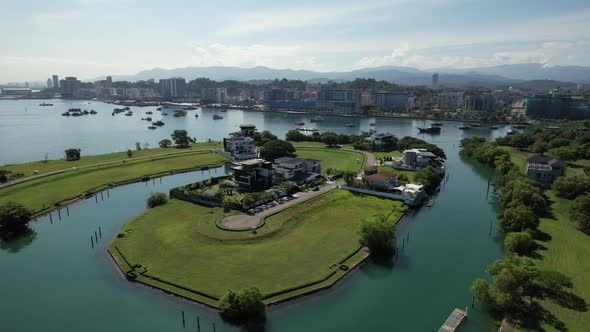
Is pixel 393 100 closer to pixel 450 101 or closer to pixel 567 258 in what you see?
pixel 450 101

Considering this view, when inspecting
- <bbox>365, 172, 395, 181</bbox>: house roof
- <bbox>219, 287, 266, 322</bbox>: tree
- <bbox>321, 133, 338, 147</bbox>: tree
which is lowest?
<bbox>219, 287, 266, 322</bbox>: tree

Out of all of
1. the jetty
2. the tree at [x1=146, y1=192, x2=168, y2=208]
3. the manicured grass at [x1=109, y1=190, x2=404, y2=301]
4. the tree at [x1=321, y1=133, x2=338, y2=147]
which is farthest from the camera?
the tree at [x1=321, y1=133, x2=338, y2=147]

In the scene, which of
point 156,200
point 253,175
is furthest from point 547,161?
point 156,200

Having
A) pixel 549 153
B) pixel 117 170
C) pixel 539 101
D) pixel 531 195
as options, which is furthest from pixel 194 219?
pixel 539 101

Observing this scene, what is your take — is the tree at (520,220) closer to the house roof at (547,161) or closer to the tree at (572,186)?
the tree at (572,186)

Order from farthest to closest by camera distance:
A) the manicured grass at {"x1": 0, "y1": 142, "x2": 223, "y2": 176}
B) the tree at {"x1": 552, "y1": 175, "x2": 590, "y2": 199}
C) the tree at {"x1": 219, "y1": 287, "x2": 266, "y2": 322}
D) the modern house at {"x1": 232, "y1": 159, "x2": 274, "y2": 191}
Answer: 1. the manicured grass at {"x1": 0, "y1": 142, "x2": 223, "y2": 176}
2. the modern house at {"x1": 232, "y1": 159, "x2": 274, "y2": 191}
3. the tree at {"x1": 552, "y1": 175, "x2": 590, "y2": 199}
4. the tree at {"x1": 219, "y1": 287, "x2": 266, "y2": 322}

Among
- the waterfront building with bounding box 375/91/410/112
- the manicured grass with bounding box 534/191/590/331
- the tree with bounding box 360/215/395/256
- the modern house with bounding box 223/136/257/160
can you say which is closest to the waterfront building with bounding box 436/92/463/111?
the waterfront building with bounding box 375/91/410/112

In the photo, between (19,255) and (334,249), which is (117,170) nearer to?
(19,255)

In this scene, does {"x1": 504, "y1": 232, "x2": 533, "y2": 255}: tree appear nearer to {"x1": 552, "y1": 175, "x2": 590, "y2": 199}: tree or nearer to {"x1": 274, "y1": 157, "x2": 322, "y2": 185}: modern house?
{"x1": 552, "y1": 175, "x2": 590, "y2": 199}: tree
